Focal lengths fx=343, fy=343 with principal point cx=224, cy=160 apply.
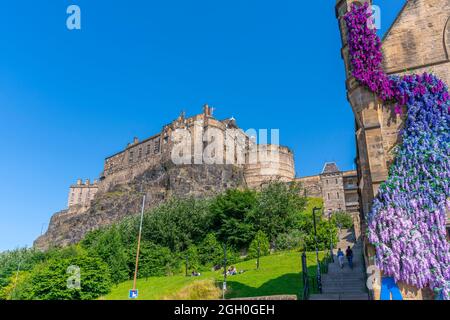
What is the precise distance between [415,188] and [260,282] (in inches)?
600

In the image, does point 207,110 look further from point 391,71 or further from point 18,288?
point 391,71

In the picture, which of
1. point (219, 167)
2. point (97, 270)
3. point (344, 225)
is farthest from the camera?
point (219, 167)

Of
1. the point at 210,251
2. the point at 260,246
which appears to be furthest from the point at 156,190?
the point at 260,246

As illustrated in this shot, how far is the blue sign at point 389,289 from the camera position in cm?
1025

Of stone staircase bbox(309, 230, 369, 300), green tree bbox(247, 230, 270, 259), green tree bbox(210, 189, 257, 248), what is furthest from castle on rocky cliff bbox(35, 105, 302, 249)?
stone staircase bbox(309, 230, 369, 300)

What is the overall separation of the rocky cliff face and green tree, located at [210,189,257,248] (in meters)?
22.9

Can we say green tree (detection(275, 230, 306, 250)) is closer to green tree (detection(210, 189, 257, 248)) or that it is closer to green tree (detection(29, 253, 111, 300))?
green tree (detection(210, 189, 257, 248))

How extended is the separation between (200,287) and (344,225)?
3258 cm

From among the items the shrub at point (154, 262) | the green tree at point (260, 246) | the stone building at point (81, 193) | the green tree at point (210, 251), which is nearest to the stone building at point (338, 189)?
the green tree at point (260, 246)

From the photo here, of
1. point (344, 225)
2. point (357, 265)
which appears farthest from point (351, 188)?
point (357, 265)

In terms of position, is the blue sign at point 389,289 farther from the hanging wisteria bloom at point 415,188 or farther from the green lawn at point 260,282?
the green lawn at point 260,282

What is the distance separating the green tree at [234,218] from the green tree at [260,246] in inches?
63.6
